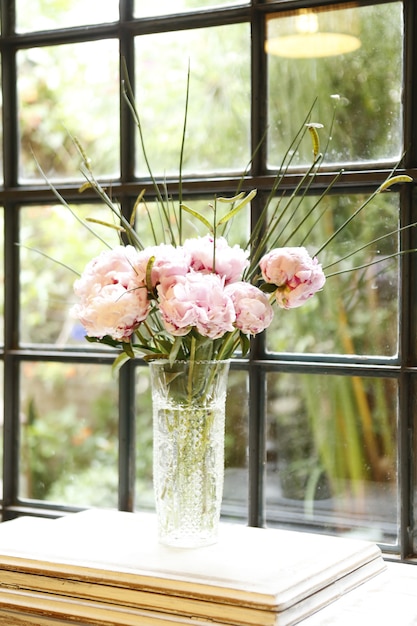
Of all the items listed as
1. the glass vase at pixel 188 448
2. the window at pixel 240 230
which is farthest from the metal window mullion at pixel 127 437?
the glass vase at pixel 188 448

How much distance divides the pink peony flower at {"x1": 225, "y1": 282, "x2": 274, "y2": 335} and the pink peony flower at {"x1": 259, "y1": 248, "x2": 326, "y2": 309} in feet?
0.09

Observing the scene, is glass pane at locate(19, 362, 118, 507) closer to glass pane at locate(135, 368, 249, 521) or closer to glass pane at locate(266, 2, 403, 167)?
glass pane at locate(135, 368, 249, 521)

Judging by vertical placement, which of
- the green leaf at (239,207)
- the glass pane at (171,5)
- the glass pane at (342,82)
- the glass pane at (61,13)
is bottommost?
the green leaf at (239,207)

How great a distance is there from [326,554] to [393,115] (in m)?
0.76

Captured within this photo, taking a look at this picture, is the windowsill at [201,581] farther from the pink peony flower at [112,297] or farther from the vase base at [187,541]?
the pink peony flower at [112,297]

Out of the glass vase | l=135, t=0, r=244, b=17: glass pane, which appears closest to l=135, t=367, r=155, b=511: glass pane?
the glass vase

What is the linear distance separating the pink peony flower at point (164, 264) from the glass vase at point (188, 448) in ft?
0.50

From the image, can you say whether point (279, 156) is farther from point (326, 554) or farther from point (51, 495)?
point (51, 495)

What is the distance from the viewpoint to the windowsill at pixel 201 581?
46.4 inches

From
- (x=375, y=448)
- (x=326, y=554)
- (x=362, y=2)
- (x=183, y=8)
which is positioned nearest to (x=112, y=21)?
(x=183, y=8)

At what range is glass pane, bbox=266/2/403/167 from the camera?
1.58m

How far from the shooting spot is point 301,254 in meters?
1.30

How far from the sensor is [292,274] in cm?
130

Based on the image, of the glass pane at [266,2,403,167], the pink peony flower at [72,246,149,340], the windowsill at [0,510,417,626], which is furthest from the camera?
the glass pane at [266,2,403,167]
